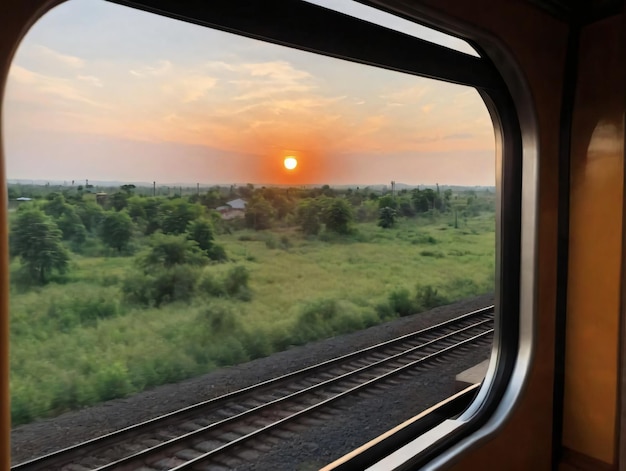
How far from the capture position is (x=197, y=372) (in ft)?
6.99

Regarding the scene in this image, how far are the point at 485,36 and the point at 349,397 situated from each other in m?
1.77

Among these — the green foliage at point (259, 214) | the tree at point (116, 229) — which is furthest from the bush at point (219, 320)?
the tree at point (116, 229)

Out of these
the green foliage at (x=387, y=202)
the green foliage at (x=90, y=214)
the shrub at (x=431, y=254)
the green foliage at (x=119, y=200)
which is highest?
the green foliage at (x=387, y=202)

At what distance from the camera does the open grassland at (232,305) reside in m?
1.46

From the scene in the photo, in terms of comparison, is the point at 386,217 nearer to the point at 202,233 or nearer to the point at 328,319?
the point at 328,319

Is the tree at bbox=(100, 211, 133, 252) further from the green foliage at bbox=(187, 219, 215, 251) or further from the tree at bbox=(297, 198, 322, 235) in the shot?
the tree at bbox=(297, 198, 322, 235)

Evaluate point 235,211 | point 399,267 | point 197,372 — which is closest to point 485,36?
point 235,211

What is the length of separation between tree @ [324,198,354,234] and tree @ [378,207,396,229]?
0.63 feet

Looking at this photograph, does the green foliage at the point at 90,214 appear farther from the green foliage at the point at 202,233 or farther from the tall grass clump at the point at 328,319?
the tall grass clump at the point at 328,319

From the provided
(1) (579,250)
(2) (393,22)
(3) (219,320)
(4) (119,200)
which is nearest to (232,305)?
(3) (219,320)

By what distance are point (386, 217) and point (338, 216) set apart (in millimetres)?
316

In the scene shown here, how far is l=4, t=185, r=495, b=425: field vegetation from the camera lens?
1410 mm

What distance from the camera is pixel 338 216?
2582 mm

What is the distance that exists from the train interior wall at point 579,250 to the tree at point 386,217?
2.60ft
